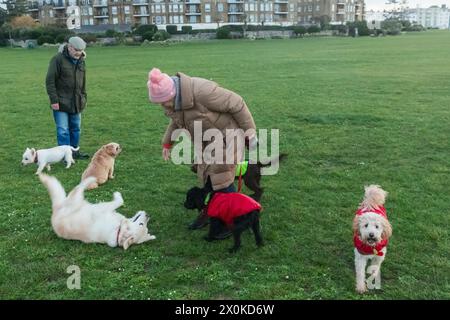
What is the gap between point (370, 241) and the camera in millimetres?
4348

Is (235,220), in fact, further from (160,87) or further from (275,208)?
(160,87)

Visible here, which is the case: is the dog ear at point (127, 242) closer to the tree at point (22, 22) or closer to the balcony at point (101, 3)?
the tree at point (22, 22)

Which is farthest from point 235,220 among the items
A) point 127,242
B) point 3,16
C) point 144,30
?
point 3,16

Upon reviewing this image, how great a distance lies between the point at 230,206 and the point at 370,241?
5.18ft

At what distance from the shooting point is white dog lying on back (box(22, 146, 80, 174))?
8.36m

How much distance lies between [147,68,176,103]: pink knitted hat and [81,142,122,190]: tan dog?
3013 millimetres

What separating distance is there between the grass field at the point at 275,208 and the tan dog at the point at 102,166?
191mm

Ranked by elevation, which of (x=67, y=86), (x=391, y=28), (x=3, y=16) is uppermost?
(x=3, y=16)

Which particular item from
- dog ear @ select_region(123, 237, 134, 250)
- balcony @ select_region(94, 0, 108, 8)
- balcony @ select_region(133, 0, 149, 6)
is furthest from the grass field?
balcony @ select_region(94, 0, 108, 8)

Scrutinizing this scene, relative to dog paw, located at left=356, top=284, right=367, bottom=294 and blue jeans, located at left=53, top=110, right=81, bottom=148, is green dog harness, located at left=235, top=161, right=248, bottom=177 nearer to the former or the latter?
dog paw, located at left=356, top=284, right=367, bottom=294

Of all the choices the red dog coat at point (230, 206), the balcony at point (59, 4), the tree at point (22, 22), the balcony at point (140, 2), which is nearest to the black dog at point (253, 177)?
the red dog coat at point (230, 206)

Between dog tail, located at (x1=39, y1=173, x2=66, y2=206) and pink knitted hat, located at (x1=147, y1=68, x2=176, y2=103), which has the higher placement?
pink knitted hat, located at (x1=147, y1=68, x2=176, y2=103)
